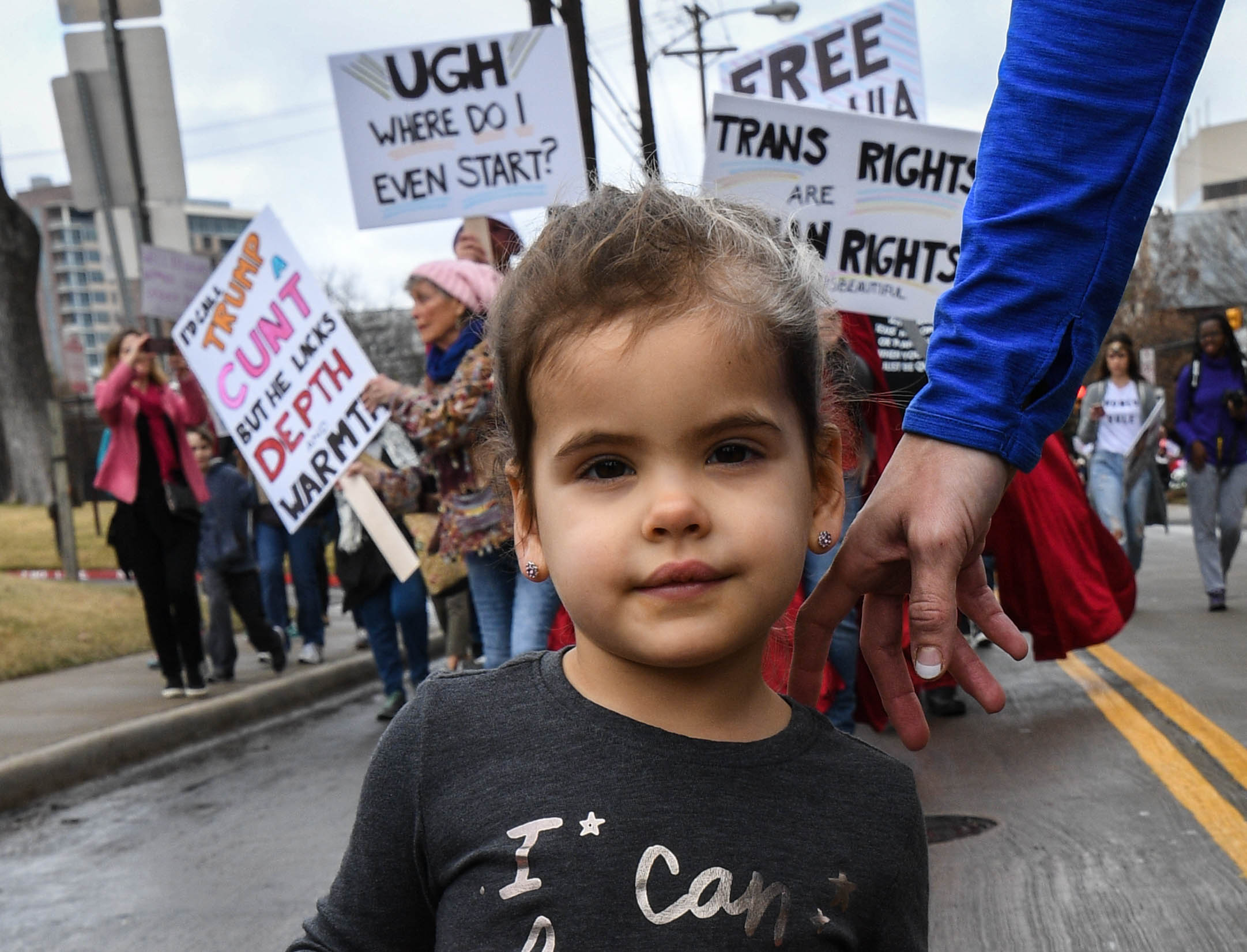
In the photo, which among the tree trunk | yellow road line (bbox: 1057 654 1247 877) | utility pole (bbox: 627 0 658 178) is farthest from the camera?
the tree trunk

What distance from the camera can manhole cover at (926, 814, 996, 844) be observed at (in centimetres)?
452

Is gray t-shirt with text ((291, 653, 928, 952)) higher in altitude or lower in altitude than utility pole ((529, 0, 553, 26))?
lower

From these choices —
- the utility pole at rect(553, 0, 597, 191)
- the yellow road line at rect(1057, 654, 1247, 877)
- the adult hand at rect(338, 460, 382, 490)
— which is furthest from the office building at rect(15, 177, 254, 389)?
the yellow road line at rect(1057, 654, 1247, 877)

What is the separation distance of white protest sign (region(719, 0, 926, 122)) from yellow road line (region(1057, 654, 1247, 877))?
617 centimetres

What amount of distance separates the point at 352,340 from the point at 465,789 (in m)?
5.42

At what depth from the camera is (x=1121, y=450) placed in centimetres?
1043

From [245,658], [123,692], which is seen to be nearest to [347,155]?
[123,692]

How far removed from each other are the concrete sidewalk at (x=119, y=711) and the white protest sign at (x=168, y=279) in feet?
8.15

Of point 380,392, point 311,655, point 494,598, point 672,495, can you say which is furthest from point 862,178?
point 672,495

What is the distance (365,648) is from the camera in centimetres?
1084

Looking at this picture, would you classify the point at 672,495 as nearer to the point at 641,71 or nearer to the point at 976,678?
the point at 976,678

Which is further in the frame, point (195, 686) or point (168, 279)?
point (168, 279)

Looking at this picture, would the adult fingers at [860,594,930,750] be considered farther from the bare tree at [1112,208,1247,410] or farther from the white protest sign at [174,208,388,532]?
the bare tree at [1112,208,1247,410]

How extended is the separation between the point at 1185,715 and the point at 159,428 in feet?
18.7
